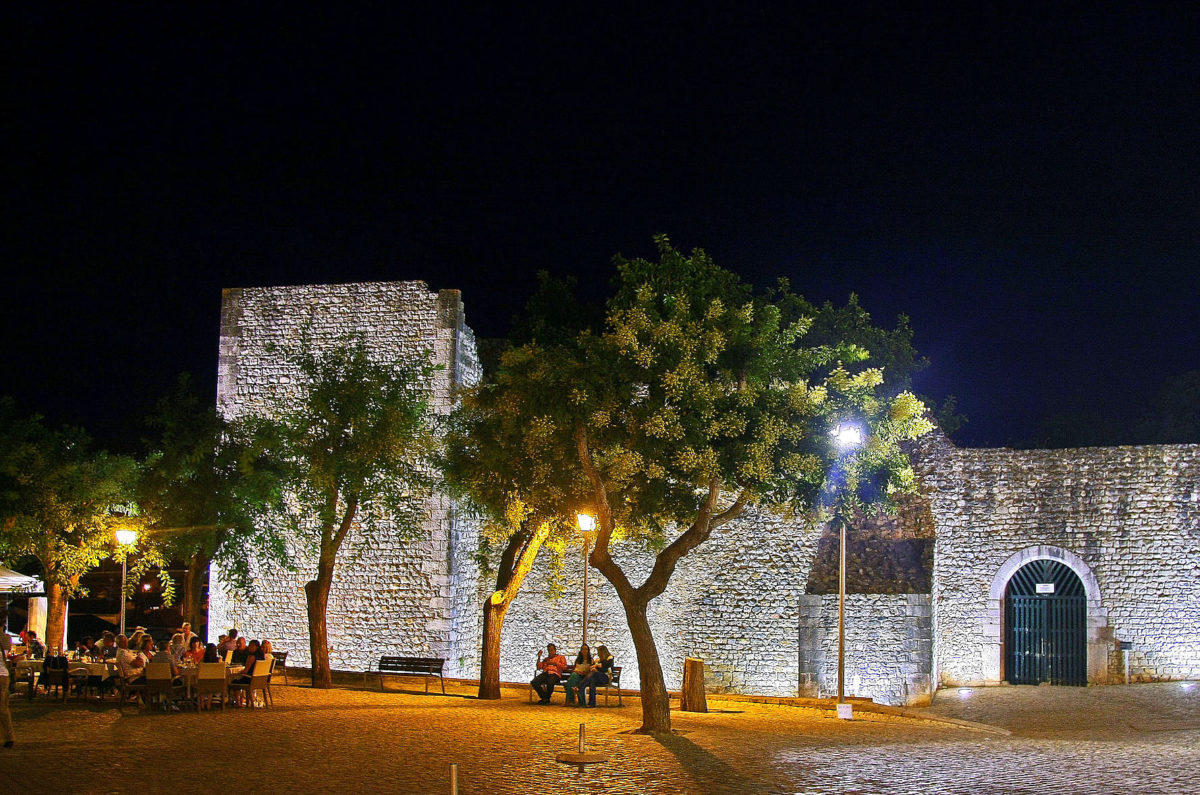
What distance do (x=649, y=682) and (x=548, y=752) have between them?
241 cm

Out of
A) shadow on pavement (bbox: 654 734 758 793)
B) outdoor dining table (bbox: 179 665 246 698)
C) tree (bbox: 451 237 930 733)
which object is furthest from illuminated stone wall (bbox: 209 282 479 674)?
shadow on pavement (bbox: 654 734 758 793)

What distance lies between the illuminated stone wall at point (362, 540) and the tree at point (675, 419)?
7.54 metres

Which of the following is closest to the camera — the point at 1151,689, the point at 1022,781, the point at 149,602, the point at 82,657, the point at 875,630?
the point at 1022,781

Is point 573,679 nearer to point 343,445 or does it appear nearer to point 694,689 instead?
point 694,689

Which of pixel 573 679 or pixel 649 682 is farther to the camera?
pixel 573 679

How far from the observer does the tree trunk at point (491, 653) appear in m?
17.6

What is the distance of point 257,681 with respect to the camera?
49.4ft

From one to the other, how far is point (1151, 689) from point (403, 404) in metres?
14.3

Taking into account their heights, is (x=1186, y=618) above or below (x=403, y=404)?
below

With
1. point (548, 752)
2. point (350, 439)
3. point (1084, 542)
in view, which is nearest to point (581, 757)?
point (548, 752)

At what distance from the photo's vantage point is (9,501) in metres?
21.4

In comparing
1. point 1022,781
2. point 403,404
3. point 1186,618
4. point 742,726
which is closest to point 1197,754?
point 1022,781

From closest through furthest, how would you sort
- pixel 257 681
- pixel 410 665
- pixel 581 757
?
pixel 581 757 < pixel 257 681 < pixel 410 665

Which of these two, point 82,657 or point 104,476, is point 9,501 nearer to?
point 104,476
